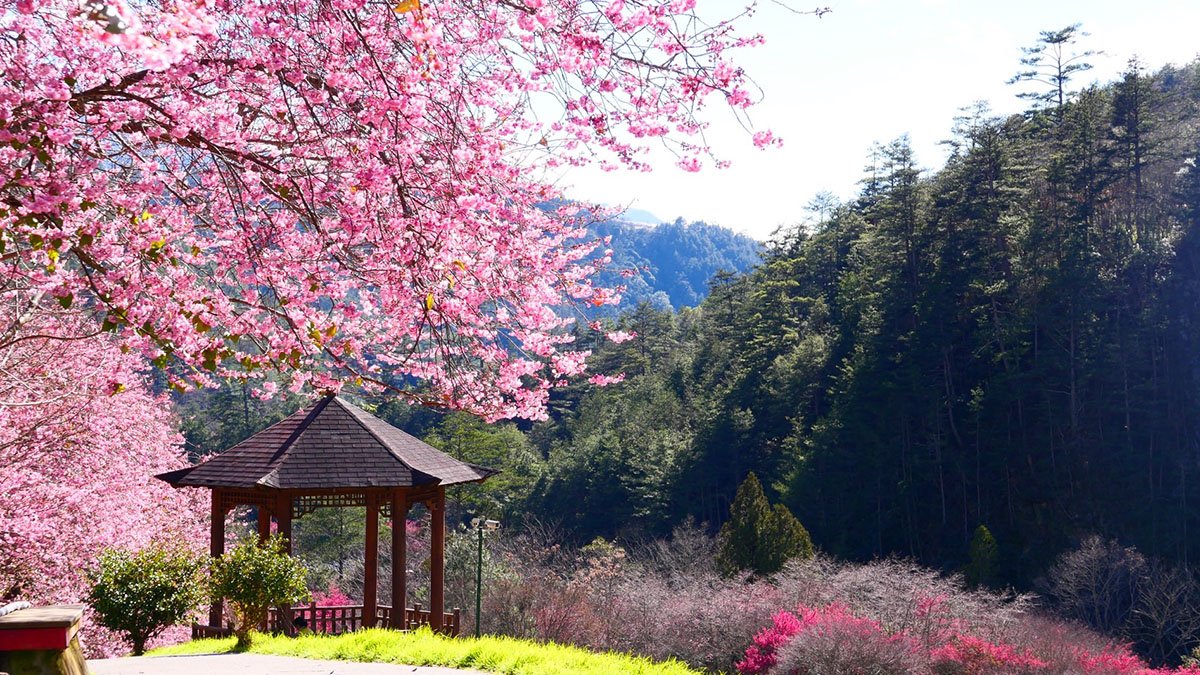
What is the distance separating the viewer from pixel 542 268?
5.70m

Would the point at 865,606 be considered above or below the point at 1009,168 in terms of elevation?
below

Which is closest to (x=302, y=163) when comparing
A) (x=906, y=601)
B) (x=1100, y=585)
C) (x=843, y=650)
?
(x=843, y=650)

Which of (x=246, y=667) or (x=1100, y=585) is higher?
(x=246, y=667)

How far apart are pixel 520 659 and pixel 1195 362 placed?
28.6 meters

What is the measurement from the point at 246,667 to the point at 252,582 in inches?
65.2

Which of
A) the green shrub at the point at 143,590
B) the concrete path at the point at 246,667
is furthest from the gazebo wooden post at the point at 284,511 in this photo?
the concrete path at the point at 246,667

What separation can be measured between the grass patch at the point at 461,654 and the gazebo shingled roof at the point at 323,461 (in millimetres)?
2024

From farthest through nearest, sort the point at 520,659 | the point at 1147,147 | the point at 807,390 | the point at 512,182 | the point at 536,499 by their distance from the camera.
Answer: the point at 536,499 < the point at 807,390 < the point at 1147,147 < the point at 520,659 < the point at 512,182

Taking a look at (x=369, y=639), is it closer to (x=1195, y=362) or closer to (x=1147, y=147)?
(x=1195, y=362)

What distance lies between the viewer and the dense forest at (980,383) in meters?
30.4

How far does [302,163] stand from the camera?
4.78 metres

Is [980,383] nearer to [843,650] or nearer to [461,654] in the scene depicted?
[843,650]

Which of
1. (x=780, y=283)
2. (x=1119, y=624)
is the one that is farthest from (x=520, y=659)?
(x=780, y=283)

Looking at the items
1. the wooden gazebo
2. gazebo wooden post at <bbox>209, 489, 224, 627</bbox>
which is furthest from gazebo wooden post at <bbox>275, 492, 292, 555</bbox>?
gazebo wooden post at <bbox>209, 489, 224, 627</bbox>
